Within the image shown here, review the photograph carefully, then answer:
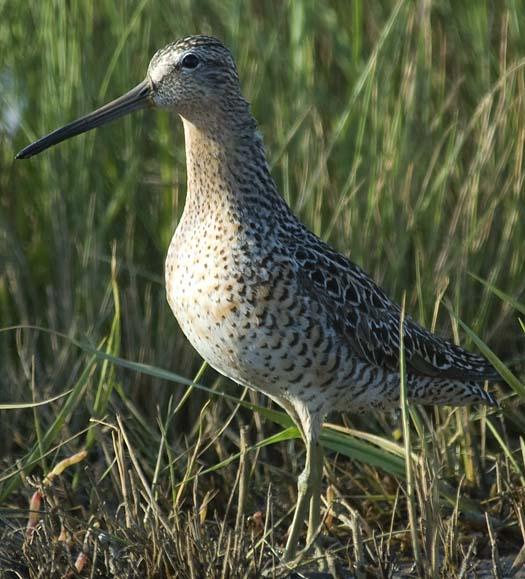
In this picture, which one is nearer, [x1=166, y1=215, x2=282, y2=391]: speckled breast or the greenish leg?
[x1=166, y1=215, x2=282, y2=391]: speckled breast

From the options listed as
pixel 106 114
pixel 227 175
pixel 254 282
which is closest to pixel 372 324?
pixel 254 282

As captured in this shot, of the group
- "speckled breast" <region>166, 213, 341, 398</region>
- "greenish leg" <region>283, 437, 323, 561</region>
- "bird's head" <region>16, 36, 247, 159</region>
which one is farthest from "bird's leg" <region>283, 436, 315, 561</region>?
"bird's head" <region>16, 36, 247, 159</region>

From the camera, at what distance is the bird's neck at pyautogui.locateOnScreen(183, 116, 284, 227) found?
13.2 ft

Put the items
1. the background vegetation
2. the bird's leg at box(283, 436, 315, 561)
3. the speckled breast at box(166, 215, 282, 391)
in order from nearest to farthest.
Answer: the speckled breast at box(166, 215, 282, 391)
the bird's leg at box(283, 436, 315, 561)
the background vegetation

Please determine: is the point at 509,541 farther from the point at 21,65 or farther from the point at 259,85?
the point at 21,65

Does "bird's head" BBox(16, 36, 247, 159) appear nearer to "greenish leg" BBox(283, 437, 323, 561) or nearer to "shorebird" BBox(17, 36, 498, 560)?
"shorebird" BBox(17, 36, 498, 560)

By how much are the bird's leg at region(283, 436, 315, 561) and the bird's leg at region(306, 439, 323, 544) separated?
0.01 metres

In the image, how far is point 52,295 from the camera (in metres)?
5.08

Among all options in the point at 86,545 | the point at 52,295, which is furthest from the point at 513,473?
the point at 52,295

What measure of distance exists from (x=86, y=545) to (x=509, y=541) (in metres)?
1.38

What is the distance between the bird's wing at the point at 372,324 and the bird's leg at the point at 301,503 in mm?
382

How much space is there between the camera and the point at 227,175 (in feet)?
13.3

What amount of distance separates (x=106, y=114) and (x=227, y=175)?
440 mm

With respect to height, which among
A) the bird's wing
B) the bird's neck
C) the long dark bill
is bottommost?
the bird's wing
